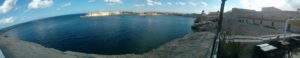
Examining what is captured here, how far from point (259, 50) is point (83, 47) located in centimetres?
2233

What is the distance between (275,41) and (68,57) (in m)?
14.7

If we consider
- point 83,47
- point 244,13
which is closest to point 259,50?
point 83,47

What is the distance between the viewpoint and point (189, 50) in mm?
22500

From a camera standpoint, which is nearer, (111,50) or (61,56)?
(61,56)

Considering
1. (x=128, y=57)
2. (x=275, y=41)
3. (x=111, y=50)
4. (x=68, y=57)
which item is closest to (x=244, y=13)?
(x=111, y=50)

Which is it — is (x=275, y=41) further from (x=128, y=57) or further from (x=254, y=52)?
(x=128, y=57)

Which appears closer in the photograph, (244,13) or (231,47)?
(231,47)

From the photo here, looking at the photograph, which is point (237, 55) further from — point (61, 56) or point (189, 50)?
point (61, 56)

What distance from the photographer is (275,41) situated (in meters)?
11.6

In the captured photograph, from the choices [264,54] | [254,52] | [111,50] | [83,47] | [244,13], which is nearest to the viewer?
[264,54]

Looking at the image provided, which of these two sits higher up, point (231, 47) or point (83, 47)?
point (231, 47)

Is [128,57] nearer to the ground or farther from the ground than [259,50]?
nearer to the ground

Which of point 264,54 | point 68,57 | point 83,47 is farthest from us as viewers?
point 83,47

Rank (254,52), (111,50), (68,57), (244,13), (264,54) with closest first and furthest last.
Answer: (264,54), (254,52), (68,57), (111,50), (244,13)
